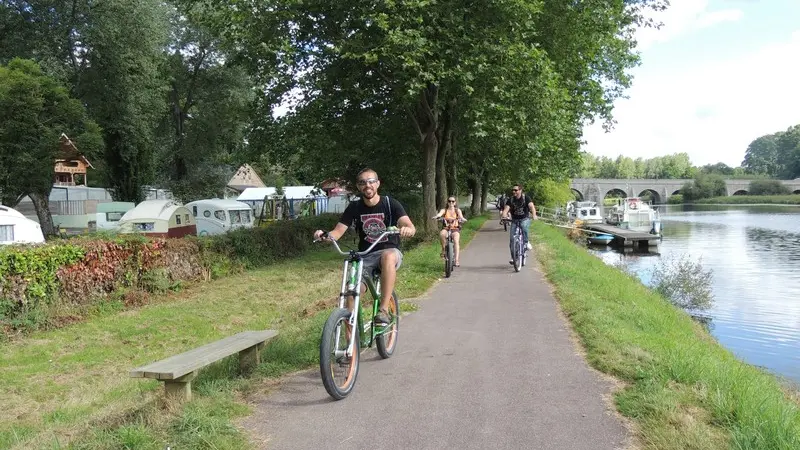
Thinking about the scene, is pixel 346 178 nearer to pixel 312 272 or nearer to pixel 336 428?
pixel 312 272

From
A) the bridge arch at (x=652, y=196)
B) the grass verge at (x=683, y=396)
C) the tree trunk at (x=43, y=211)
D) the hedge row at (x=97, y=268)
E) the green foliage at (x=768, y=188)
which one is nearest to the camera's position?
the grass verge at (x=683, y=396)

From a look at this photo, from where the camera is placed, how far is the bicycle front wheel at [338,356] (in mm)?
4289

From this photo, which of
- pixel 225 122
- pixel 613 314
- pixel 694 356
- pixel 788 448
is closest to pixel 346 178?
pixel 225 122

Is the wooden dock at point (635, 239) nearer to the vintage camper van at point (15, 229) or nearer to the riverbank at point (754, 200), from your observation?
the vintage camper van at point (15, 229)

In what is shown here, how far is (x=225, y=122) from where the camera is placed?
34.3 meters

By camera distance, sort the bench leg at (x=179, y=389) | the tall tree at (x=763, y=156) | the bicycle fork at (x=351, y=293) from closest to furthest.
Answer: the bench leg at (x=179, y=389) → the bicycle fork at (x=351, y=293) → the tall tree at (x=763, y=156)

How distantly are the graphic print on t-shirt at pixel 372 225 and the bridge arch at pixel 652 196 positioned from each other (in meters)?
111

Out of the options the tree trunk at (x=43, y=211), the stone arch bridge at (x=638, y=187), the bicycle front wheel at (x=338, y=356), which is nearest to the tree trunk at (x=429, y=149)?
the bicycle front wheel at (x=338, y=356)

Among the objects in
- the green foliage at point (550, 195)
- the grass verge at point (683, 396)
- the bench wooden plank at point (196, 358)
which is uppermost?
the green foliage at point (550, 195)

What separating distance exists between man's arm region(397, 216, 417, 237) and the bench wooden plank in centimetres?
167

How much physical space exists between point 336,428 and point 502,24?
1459 centimetres

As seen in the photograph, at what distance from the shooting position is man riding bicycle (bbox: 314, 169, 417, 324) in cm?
521

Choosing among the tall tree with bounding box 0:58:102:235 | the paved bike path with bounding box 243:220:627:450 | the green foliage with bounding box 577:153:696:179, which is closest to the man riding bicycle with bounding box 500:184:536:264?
the paved bike path with bounding box 243:220:627:450

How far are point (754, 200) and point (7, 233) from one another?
105 m
